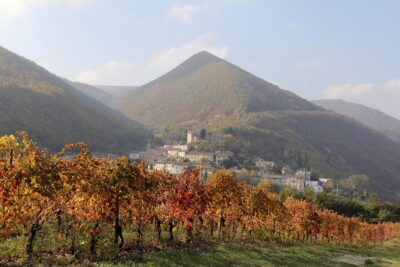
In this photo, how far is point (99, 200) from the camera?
16656mm

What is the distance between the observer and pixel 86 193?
15914mm

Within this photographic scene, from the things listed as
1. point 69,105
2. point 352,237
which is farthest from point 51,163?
point 69,105

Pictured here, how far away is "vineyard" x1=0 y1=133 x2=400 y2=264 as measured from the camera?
1361 cm

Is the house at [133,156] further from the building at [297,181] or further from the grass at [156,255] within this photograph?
the grass at [156,255]

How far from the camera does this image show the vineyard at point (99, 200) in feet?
44.7

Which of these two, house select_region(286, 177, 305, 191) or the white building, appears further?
the white building

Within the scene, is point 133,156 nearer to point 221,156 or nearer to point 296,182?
point 221,156

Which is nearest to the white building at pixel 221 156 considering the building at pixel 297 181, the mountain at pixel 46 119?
the building at pixel 297 181

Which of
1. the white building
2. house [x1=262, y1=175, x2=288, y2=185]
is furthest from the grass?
the white building

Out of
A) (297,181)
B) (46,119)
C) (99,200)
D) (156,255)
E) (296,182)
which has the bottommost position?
(296,182)

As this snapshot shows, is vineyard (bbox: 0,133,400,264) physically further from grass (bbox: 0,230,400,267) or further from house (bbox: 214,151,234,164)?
house (bbox: 214,151,234,164)

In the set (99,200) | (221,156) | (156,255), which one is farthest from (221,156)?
(99,200)

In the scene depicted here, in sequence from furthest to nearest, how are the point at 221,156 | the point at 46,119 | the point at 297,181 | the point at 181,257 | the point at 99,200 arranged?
the point at 221,156, the point at 297,181, the point at 46,119, the point at 181,257, the point at 99,200

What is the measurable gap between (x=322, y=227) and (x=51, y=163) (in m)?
37.3
